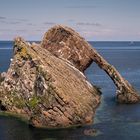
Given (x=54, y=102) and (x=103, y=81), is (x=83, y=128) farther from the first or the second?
(x=103, y=81)

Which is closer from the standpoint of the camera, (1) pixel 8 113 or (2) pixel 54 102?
(2) pixel 54 102

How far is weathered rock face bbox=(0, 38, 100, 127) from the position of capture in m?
65.3

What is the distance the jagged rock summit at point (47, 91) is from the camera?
214 ft

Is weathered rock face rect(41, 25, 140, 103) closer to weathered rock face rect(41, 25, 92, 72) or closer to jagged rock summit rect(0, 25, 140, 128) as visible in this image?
weathered rock face rect(41, 25, 92, 72)

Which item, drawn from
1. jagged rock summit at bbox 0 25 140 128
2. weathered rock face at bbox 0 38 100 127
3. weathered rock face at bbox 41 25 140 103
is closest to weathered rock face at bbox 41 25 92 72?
weathered rock face at bbox 41 25 140 103

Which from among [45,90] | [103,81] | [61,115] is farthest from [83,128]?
[103,81]

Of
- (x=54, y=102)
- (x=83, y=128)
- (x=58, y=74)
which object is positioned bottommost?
(x=83, y=128)

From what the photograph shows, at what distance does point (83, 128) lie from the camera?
2504 inches

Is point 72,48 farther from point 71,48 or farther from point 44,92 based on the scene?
point 44,92

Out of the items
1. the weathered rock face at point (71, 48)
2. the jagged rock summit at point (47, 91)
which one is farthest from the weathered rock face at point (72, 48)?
the jagged rock summit at point (47, 91)

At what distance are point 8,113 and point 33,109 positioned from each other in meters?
8.40

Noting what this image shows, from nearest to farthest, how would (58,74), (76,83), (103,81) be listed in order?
(58,74), (76,83), (103,81)

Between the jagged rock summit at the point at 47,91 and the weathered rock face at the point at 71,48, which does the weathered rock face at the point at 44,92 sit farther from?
the weathered rock face at the point at 71,48

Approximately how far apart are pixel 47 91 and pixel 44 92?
2.07ft
